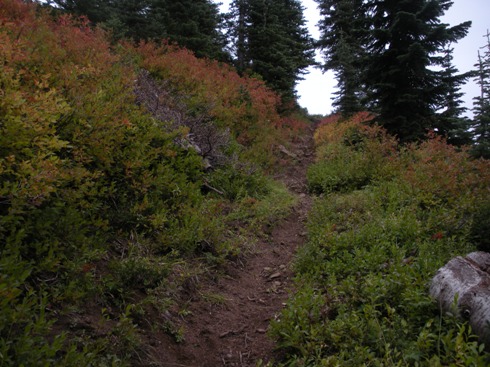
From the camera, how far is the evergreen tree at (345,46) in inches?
550

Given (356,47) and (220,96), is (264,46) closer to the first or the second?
(356,47)

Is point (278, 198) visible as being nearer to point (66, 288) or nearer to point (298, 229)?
point (298, 229)

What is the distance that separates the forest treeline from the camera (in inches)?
458

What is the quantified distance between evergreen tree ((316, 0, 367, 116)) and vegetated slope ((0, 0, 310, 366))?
8.74 meters

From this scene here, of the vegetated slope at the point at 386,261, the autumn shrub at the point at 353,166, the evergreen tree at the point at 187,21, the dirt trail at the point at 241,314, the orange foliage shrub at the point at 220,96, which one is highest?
the evergreen tree at the point at 187,21

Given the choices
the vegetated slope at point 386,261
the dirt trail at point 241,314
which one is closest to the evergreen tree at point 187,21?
the vegetated slope at point 386,261

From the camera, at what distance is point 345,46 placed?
2095 cm

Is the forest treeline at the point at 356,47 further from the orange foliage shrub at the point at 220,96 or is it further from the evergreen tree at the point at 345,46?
the orange foliage shrub at the point at 220,96

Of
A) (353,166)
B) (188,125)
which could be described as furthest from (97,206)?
(353,166)

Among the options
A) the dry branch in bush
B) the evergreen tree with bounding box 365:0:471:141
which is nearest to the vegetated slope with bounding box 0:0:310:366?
the dry branch in bush

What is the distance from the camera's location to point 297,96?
2425 centimetres

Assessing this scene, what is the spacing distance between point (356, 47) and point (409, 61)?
462 inches

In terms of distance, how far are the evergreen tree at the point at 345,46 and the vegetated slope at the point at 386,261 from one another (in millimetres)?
6643

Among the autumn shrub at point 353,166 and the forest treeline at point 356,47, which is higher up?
the forest treeline at point 356,47
